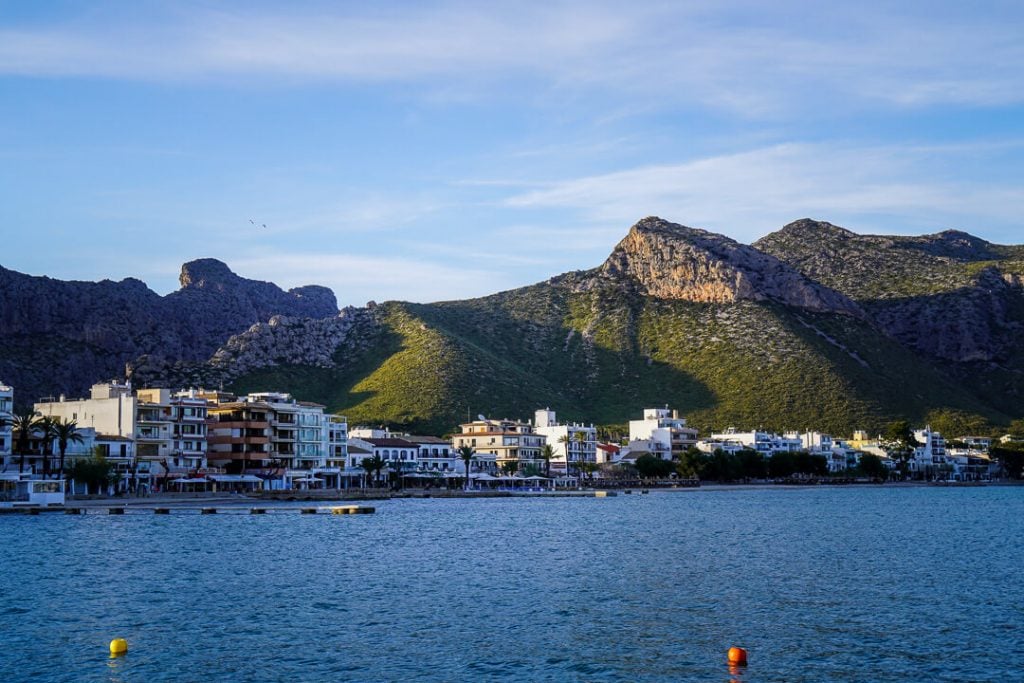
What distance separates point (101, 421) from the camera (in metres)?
137

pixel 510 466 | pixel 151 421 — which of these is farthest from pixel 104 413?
pixel 510 466

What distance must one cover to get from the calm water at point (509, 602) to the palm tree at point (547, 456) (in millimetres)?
91735

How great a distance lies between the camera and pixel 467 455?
170875mm

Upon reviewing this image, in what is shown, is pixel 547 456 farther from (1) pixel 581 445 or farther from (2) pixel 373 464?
(2) pixel 373 464

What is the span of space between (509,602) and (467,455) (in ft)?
404

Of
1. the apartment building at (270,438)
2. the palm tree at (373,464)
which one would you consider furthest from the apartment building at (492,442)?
the apartment building at (270,438)

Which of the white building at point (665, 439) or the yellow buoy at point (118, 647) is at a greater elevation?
the white building at point (665, 439)

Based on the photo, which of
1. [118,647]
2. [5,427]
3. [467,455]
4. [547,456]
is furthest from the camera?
[547,456]

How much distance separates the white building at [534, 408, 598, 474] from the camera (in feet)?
630

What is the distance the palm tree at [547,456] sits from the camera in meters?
183

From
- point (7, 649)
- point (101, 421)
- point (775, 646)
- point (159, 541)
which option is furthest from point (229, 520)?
point (775, 646)

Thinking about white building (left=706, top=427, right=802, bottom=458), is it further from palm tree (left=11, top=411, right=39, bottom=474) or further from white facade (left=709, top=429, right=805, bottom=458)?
palm tree (left=11, top=411, right=39, bottom=474)

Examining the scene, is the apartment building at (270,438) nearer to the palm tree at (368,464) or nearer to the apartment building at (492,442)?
the palm tree at (368,464)

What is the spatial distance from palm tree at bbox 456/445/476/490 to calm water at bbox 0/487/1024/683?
78.9 meters
